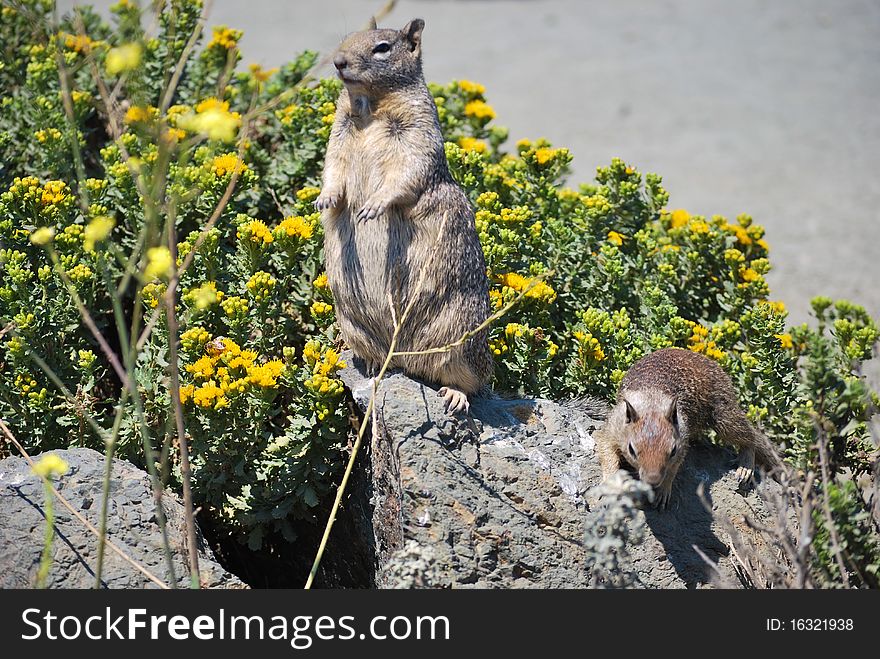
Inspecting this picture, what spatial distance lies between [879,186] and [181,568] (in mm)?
11395

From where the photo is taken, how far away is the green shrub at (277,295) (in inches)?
205

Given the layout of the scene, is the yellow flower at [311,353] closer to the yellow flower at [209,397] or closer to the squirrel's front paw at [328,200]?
the yellow flower at [209,397]

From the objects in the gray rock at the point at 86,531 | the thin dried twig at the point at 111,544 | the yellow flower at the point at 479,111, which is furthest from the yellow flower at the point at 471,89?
the thin dried twig at the point at 111,544

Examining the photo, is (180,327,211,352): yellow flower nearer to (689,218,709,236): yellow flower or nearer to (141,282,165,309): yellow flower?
(141,282,165,309): yellow flower

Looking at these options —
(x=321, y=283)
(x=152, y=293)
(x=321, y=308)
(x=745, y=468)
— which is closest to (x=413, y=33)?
(x=321, y=283)

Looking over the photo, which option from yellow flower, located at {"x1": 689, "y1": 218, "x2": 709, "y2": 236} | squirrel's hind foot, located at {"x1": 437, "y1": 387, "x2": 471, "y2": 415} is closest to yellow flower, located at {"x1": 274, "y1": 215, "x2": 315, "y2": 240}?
squirrel's hind foot, located at {"x1": 437, "y1": 387, "x2": 471, "y2": 415}

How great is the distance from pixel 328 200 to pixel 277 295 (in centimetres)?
92

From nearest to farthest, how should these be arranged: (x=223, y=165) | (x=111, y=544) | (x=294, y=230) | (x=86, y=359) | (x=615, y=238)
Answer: (x=111, y=544), (x=86, y=359), (x=294, y=230), (x=223, y=165), (x=615, y=238)

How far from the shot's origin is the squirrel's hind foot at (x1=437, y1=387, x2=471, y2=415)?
5207mm

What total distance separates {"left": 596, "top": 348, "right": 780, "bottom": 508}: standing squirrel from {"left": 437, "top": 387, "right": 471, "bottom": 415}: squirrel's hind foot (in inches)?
30.1

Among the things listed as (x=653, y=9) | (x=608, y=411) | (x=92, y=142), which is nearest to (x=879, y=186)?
(x=653, y=9)

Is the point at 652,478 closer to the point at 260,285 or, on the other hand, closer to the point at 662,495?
the point at 662,495

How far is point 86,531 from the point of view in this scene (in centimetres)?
462

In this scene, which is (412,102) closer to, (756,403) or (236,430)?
(236,430)
